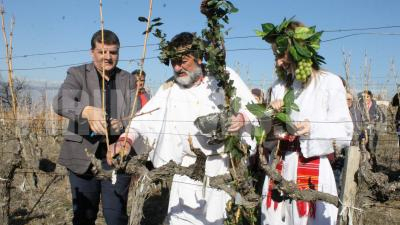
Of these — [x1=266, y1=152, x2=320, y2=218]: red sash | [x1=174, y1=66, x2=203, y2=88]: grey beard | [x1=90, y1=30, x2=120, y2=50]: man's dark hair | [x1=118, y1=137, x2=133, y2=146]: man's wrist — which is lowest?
[x1=266, y1=152, x2=320, y2=218]: red sash

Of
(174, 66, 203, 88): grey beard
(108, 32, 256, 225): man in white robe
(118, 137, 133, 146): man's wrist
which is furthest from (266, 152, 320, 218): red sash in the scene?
(118, 137, 133, 146): man's wrist

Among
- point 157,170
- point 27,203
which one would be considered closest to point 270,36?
point 157,170

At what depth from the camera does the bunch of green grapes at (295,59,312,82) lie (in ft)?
7.99

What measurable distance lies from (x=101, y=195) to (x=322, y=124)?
1716mm

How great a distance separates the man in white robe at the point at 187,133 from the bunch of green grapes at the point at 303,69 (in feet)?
1.65

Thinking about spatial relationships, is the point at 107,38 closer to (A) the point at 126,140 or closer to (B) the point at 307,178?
(A) the point at 126,140

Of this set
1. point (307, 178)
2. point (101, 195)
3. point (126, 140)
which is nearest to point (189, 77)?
point (126, 140)

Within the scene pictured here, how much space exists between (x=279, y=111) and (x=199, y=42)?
609 mm

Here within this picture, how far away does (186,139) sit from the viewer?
2977mm

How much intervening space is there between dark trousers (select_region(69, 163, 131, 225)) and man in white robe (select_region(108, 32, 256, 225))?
404mm

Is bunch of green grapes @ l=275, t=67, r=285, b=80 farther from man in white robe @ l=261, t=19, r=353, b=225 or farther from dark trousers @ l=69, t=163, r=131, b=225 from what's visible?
dark trousers @ l=69, t=163, r=131, b=225

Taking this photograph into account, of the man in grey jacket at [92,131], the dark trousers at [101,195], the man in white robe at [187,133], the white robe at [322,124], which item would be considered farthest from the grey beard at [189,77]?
the dark trousers at [101,195]

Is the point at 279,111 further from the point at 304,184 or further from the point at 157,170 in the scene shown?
the point at 157,170

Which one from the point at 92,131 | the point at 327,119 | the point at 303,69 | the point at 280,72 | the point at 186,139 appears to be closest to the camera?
the point at 303,69
